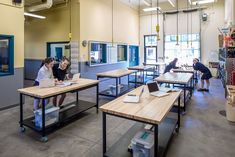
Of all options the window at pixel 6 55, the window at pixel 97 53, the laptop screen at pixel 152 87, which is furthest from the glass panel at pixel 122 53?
the laptop screen at pixel 152 87

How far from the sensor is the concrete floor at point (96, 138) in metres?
2.57

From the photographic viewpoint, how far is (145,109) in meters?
2.26

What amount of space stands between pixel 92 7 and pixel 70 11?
1.02m

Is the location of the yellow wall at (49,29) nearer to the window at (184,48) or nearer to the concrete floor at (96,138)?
the concrete floor at (96,138)

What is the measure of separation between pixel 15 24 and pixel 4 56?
2.98 ft

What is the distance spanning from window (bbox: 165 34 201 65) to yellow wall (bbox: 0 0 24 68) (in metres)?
8.69

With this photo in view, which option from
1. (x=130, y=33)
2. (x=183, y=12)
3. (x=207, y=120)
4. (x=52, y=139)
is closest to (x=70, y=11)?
(x=130, y=33)

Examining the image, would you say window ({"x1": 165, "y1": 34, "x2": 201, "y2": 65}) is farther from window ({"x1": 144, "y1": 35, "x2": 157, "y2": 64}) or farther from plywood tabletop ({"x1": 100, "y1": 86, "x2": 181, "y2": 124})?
plywood tabletop ({"x1": 100, "y1": 86, "x2": 181, "y2": 124})

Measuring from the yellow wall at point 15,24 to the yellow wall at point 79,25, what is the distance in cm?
260

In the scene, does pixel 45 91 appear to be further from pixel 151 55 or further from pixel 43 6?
pixel 151 55

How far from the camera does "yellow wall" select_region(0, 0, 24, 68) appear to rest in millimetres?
4328

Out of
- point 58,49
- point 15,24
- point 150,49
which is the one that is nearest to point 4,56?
point 15,24

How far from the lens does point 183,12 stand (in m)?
10.8

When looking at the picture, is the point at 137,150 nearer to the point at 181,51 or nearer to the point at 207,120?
the point at 207,120
